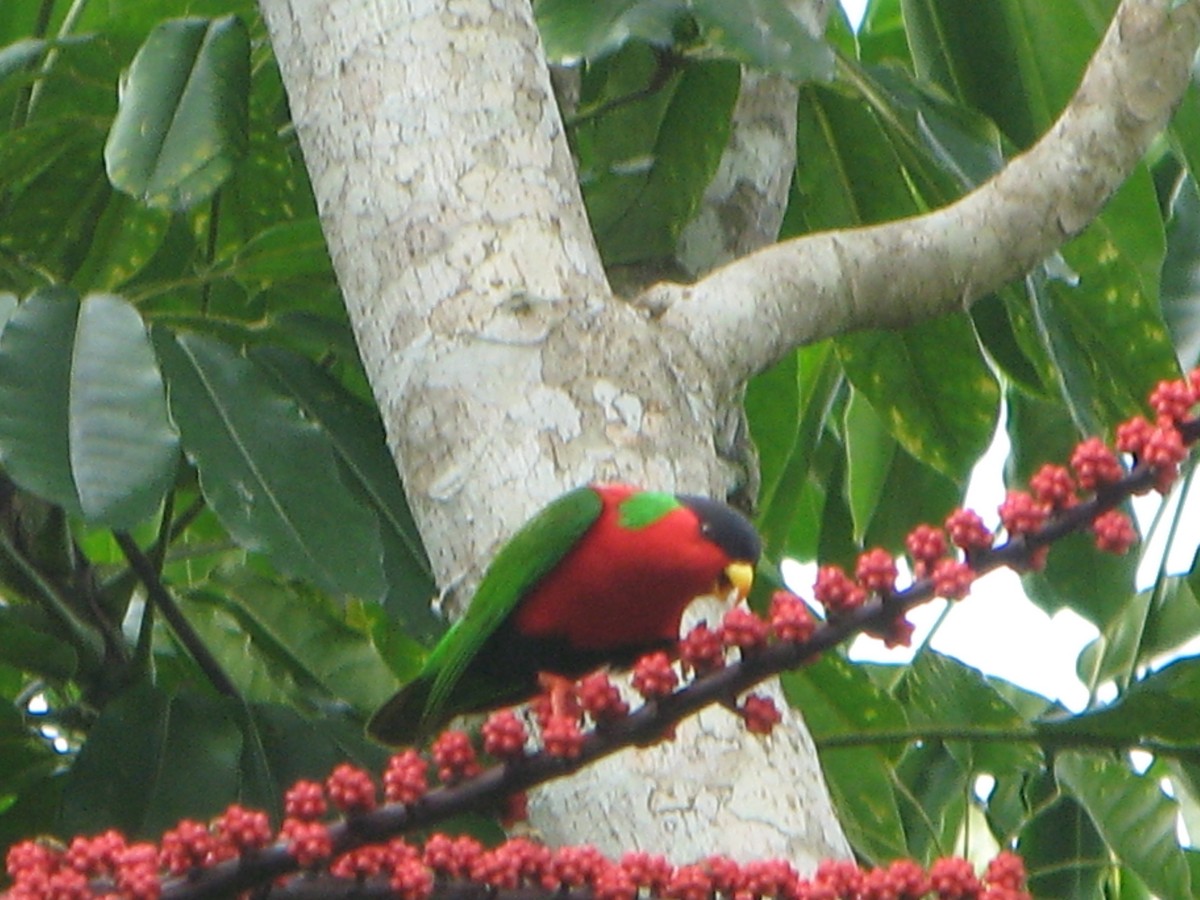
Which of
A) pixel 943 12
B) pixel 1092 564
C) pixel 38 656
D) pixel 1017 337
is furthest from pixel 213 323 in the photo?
pixel 1092 564

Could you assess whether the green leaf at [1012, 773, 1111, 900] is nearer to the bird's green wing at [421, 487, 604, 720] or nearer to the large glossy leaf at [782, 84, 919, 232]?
the large glossy leaf at [782, 84, 919, 232]

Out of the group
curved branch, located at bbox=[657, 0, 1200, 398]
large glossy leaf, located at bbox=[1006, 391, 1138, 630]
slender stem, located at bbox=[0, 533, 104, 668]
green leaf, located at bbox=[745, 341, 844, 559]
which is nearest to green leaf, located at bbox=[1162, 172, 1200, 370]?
curved branch, located at bbox=[657, 0, 1200, 398]

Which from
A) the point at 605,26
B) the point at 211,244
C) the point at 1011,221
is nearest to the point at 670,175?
the point at 605,26

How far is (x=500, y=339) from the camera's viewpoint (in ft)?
4.87

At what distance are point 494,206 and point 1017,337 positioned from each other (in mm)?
884

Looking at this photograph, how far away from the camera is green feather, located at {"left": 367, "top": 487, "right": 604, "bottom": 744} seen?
1.39m

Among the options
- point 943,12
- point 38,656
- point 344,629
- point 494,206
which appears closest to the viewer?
point 494,206

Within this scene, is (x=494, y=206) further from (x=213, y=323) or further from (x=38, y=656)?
(x=38, y=656)

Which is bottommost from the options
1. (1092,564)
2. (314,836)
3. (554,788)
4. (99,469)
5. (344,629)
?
(1092,564)

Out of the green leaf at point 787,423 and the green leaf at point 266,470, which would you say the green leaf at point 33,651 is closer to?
the green leaf at point 266,470

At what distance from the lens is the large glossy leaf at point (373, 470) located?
180 cm

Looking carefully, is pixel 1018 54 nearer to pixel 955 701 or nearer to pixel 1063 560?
pixel 1063 560

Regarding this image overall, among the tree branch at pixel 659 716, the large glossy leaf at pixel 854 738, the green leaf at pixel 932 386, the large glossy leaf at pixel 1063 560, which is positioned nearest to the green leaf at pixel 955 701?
the large glossy leaf at pixel 854 738

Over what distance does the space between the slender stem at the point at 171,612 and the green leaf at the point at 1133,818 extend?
108 centimetres
